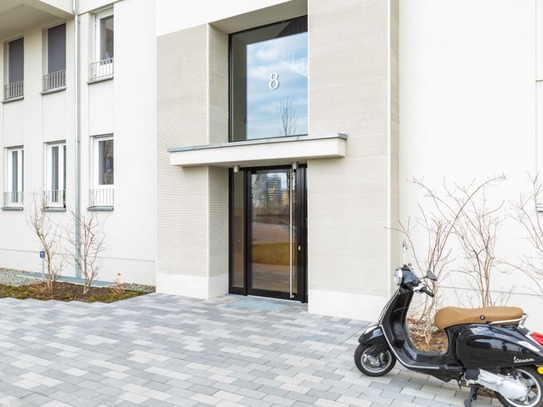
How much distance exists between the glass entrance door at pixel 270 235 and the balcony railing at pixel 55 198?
5.28 meters

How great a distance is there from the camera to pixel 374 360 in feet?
15.3

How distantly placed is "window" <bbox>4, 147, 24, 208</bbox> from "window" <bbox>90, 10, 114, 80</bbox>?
378 centimetres

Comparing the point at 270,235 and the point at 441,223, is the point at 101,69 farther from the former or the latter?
the point at 441,223


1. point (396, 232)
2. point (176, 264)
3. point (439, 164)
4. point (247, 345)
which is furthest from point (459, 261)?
point (176, 264)

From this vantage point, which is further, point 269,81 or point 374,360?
point 269,81

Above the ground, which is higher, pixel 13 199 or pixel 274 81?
pixel 274 81

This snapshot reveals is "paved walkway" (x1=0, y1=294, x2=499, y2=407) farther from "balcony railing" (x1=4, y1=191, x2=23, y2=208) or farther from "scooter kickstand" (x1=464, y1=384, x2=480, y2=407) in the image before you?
"balcony railing" (x1=4, y1=191, x2=23, y2=208)

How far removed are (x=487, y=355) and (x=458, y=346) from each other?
25 centimetres

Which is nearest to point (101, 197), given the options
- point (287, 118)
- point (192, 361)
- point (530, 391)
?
point (287, 118)

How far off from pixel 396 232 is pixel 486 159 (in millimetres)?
1637

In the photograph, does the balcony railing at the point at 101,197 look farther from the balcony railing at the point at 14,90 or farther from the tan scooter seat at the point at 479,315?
the tan scooter seat at the point at 479,315

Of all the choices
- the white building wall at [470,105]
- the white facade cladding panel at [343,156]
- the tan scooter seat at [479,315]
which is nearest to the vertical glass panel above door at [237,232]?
the white facade cladding panel at [343,156]

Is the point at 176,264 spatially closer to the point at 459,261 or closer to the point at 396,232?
the point at 396,232

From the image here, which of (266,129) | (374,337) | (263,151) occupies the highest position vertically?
(266,129)
